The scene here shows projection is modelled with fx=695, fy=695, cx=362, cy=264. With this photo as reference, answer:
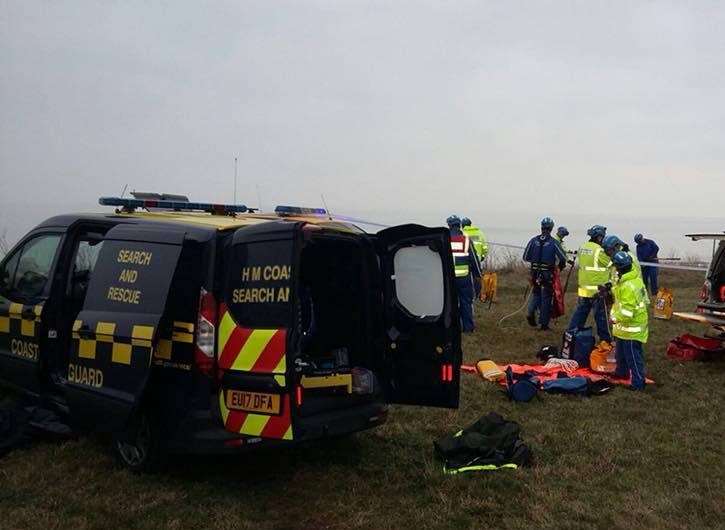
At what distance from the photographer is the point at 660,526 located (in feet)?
13.4

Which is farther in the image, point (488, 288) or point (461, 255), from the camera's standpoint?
point (488, 288)

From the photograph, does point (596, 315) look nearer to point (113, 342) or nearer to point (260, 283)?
point (260, 283)

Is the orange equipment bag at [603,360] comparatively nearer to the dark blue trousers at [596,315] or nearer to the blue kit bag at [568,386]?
the dark blue trousers at [596,315]

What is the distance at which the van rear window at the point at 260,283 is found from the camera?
12.9 ft

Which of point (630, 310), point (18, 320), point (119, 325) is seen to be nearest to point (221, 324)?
A: point (119, 325)

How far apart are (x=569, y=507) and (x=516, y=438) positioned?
0.87m

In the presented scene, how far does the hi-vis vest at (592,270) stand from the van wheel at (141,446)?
Answer: 21.1 ft

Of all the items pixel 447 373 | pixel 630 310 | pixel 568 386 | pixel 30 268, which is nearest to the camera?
pixel 447 373

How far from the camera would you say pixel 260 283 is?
401cm

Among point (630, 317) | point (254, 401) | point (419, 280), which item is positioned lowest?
point (254, 401)

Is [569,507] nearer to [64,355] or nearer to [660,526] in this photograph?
[660,526]

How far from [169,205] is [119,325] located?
51.1 inches

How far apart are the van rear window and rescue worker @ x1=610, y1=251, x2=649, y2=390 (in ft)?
15.3

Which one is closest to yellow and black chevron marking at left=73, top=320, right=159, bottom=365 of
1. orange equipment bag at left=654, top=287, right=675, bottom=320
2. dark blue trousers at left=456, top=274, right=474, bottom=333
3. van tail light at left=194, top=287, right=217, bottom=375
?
van tail light at left=194, top=287, right=217, bottom=375
